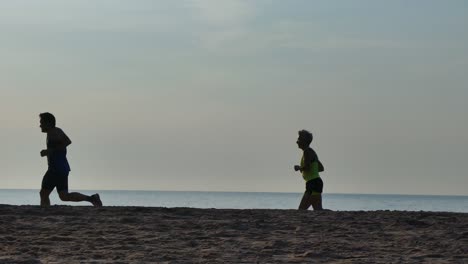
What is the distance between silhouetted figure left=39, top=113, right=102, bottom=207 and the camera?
15.2m

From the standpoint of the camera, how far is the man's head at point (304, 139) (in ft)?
50.9

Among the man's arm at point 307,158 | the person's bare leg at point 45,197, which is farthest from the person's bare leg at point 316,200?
the person's bare leg at point 45,197

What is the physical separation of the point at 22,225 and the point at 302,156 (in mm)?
5663

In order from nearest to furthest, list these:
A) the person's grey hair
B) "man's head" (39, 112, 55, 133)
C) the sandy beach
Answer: the sandy beach
"man's head" (39, 112, 55, 133)
the person's grey hair

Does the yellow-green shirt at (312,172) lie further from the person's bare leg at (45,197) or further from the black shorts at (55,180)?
the person's bare leg at (45,197)

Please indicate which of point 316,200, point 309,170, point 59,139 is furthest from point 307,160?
point 59,139

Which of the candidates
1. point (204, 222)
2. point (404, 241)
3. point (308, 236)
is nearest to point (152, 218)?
point (204, 222)

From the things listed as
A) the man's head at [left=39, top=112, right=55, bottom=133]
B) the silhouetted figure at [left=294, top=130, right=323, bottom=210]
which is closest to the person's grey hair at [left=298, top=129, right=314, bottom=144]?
the silhouetted figure at [left=294, top=130, right=323, bottom=210]

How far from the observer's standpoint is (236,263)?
8547 mm

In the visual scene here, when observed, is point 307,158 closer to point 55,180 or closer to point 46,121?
point 55,180

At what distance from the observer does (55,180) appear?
50.1ft

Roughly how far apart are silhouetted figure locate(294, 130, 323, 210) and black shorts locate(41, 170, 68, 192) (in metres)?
3.42

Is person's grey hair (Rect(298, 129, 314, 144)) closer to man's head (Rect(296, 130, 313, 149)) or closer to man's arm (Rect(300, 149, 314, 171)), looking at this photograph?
man's head (Rect(296, 130, 313, 149))

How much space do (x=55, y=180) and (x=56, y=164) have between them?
0.78ft
